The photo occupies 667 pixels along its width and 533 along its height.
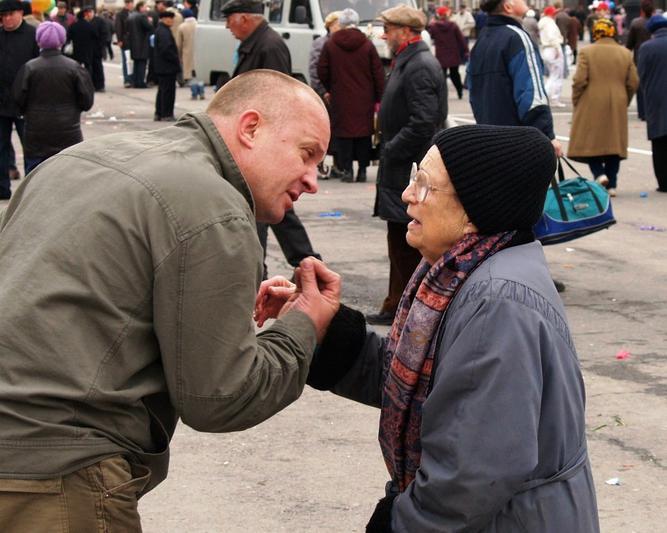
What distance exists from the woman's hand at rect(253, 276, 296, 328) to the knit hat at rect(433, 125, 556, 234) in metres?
0.60

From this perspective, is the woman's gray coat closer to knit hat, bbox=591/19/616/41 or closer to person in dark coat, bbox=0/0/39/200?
knit hat, bbox=591/19/616/41

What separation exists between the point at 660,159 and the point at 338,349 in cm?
1087

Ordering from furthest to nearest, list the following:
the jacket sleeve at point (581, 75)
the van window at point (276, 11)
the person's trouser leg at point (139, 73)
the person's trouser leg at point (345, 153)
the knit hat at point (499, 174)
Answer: the person's trouser leg at point (139, 73) < the van window at point (276, 11) < the person's trouser leg at point (345, 153) < the jacket sleeve at point (581, 75) < the knit hat at point (499, 174)

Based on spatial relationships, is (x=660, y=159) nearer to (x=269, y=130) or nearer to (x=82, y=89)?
(x=82, y=89)

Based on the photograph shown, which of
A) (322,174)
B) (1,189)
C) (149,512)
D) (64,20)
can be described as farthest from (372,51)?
(64,20)

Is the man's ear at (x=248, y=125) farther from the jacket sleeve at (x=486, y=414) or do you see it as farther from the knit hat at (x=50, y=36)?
the knit hat at (x=50, y=36)

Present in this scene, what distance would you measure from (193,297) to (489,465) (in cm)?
67

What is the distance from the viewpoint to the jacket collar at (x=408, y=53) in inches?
305

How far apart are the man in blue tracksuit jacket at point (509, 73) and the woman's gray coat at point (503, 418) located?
5.51m

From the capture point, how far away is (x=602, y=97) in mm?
12648

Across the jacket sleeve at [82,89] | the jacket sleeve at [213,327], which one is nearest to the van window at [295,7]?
the jacket sleeve at [82,89]

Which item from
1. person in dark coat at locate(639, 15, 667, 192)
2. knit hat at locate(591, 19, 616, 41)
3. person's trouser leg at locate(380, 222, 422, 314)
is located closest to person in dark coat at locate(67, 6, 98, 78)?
person in dark coat at locate(639, 15, 667, 192)

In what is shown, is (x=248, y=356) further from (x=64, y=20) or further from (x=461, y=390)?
(x=64, y=20)

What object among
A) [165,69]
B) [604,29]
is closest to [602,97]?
[604,29]
